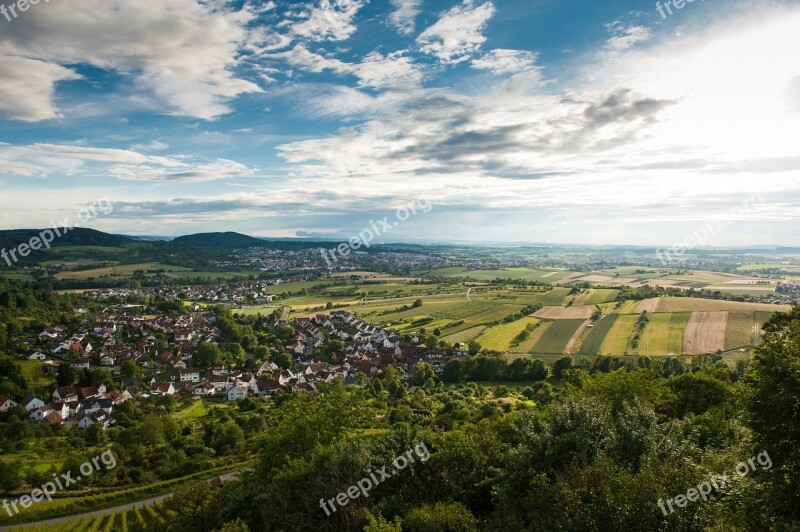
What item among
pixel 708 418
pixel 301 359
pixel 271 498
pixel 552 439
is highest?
pixel 552 439

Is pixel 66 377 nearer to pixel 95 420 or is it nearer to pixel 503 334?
pixel 95 420

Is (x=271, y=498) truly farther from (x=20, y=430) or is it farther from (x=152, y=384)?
(x=152, y=384)

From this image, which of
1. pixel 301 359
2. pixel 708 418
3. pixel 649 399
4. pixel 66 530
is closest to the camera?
pixel 708 418

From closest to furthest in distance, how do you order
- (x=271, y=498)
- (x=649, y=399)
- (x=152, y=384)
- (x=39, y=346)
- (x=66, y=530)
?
1. (x=271, y=498)
2. (x=649, y=399)
3. (x=66, y=530)
4. (x=152, y=384)
5. (x=39, y=346)

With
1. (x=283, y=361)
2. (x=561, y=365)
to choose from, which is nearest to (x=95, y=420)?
(x=283, y=361)

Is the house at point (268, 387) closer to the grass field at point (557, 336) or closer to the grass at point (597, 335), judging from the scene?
the grass field at point (557, 336)

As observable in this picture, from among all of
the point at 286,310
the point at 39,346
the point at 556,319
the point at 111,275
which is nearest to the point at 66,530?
the point at 39,346
